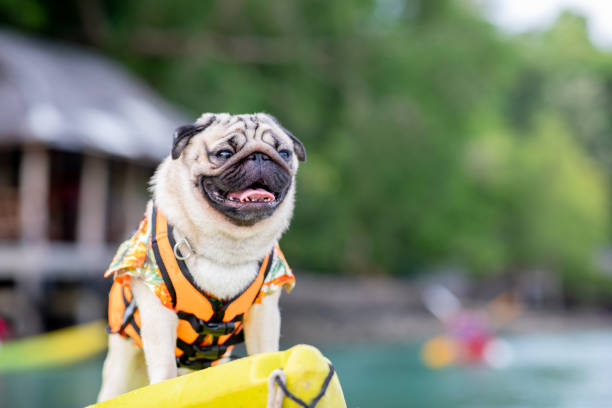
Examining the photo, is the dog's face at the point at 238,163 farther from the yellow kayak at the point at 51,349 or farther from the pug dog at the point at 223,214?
the yellow kayak at the point at 51,349

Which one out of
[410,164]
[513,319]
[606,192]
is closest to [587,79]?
[606,192]

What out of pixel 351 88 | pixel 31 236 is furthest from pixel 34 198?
pixel 351 88

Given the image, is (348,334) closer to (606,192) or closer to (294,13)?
(294,13)

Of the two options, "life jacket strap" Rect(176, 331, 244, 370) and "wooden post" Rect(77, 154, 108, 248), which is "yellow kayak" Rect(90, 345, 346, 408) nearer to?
"life jacket strap" Rect(176, 331, 244, 370)

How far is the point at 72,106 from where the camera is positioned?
44.3 feet

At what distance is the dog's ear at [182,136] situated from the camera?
2668 mm

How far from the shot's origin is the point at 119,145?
44.2ft

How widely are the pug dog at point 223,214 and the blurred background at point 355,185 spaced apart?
249 inches

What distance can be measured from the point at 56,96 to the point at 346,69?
1006cm

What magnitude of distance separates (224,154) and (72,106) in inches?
459

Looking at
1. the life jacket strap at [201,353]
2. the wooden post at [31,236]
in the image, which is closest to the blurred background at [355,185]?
the wooden post at [31,236]

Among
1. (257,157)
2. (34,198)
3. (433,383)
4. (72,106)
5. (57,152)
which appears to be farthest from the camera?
(57,152)

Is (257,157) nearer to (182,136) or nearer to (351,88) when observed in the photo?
(182,136)

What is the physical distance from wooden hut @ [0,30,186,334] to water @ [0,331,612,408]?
6.41ft
